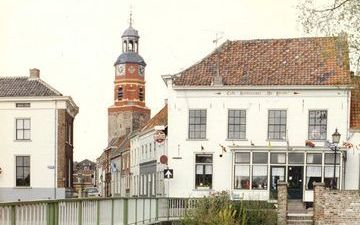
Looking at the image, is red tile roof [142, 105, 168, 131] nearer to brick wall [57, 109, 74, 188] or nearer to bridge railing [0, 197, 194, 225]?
brick wall [57, 109, 74, 188]

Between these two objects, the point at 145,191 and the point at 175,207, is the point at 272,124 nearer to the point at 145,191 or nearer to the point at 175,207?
the point at 175,207

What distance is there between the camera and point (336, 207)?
27516mm

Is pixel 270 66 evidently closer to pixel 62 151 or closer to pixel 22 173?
pixel 62 151

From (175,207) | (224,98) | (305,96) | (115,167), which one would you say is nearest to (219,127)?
(224,98)

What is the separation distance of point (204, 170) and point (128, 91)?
252 ft

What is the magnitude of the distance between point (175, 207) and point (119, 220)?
1079 cm

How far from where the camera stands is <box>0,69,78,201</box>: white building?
139 feet

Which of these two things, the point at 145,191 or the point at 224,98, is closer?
the point at 224,98

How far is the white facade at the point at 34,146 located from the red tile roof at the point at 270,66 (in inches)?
359

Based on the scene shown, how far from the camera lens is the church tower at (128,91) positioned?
113 metres

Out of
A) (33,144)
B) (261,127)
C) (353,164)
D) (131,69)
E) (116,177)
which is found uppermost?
(131,69)

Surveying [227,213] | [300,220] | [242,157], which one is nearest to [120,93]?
[242,157]

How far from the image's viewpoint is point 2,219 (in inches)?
382

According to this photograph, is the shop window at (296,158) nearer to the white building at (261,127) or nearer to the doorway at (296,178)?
the white building at (261,127)
